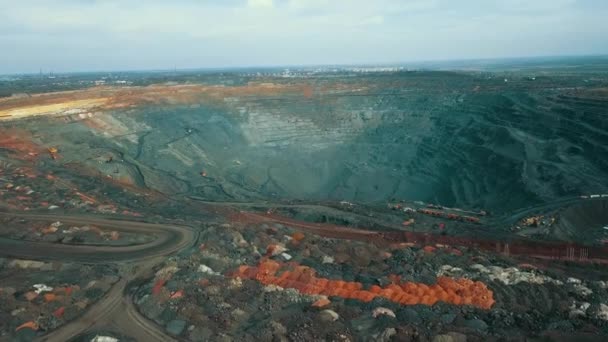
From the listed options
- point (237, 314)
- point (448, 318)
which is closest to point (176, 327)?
point (237, 314)

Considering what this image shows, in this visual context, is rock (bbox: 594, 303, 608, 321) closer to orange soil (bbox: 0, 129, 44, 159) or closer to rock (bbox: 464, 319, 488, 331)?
rock (bbox: 464, 319, 488, 331)

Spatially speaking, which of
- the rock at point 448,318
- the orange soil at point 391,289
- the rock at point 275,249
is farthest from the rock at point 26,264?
the rock at point 448,318

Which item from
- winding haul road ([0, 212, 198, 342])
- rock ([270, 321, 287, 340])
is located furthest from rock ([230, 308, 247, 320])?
winding haul road ([0, 212, 198, 342])

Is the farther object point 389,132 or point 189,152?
Result: point 389,132

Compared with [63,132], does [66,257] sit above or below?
below

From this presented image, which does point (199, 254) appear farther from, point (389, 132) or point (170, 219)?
point (389, 132)

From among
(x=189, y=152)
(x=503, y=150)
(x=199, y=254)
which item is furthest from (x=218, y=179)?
(x=503, y=150)

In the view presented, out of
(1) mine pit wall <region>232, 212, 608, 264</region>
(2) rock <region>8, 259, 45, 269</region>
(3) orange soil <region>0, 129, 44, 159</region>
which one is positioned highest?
(3) orange soil <region>0, 129, 44, 159</region>

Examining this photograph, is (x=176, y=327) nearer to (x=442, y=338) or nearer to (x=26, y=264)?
(x=442, y=338)
